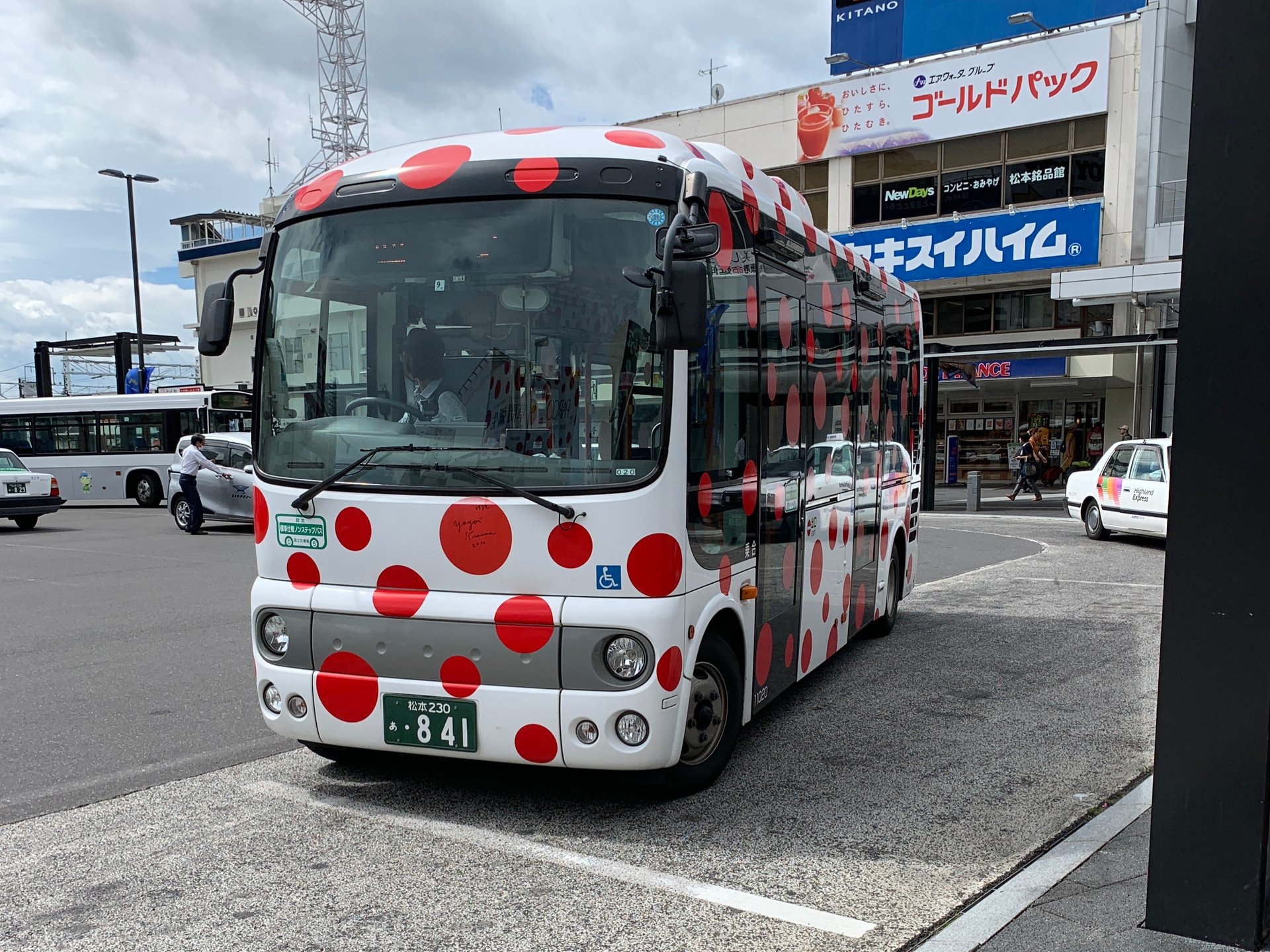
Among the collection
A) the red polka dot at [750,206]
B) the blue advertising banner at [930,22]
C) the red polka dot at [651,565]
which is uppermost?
the blue advertising banner at [930,22]

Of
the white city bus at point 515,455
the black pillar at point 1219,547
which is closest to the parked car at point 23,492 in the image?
the white city bus at point 515,455

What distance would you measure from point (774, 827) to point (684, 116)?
31.8 meters

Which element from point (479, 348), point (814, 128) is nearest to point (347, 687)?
point (479, 348)

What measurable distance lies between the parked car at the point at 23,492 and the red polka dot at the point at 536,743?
18738mm

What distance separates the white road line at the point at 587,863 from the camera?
12.1 ft

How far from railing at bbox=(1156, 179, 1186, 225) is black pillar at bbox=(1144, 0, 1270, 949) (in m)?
24.0

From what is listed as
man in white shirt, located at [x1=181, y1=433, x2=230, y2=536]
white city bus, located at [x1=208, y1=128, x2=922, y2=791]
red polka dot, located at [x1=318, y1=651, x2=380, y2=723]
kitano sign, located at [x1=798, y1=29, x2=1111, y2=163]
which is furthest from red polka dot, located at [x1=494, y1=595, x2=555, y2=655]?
kitano sign, located at [x1=798, y1=29, x2=1111, y2=163]

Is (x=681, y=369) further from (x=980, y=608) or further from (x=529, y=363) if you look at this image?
(x=980, y=608)

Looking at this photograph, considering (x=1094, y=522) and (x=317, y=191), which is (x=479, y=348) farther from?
(x=1094, y=522)

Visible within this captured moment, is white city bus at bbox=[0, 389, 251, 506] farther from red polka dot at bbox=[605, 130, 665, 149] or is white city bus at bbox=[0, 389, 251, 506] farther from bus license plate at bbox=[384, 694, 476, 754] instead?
red polka dot at bbox=[605, 130, 665, 149]

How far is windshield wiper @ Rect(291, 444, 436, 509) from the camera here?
4.64 metres

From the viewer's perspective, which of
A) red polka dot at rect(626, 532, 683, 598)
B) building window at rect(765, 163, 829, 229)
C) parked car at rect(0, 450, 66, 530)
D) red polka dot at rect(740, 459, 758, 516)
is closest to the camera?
red polka dot at rect(626, 532, 683, 598)

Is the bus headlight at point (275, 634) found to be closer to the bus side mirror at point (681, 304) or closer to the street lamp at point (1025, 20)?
the bus side mirror at point (681, 304)

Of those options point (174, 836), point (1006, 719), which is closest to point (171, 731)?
point (174, 836)
